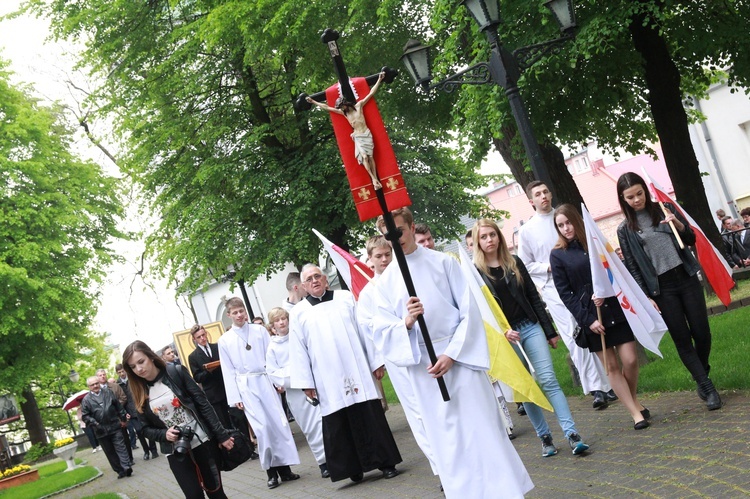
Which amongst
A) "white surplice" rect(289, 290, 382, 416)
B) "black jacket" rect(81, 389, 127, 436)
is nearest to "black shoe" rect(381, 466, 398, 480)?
"white surplice" rect(289, 290, 382, 416)

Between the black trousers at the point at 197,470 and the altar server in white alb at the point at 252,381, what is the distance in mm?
4561

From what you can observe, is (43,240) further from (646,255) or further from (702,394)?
(702,394)

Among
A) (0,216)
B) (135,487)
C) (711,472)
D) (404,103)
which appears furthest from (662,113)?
(0,216)

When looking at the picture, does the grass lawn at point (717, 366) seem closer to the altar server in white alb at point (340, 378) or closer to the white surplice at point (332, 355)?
the altar server in white alb at point (340, 378)

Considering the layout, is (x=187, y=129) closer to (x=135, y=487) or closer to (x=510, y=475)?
(x=135, y=487)

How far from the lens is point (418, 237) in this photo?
9.94m

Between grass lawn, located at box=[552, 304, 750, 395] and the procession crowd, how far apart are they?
56 cm

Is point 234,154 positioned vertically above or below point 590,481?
above

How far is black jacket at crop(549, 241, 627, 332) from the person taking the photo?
8.83m

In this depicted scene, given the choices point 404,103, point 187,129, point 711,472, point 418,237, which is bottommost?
point 711,472

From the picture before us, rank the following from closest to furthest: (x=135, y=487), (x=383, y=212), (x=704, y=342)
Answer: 1. (x=383, y=212)
2. (x=704, y=342)
3. (x=135, y=487)

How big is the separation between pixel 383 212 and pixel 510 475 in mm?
1902

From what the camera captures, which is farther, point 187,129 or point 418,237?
point 187,129

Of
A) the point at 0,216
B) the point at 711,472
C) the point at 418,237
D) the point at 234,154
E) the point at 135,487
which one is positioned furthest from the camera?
the point at 0,216
